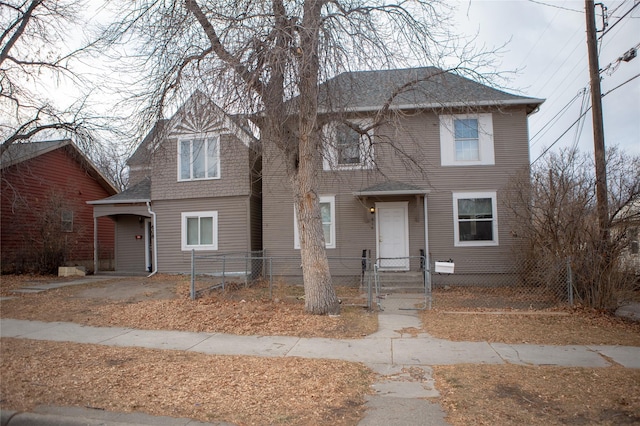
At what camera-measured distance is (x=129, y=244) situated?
1791 cm

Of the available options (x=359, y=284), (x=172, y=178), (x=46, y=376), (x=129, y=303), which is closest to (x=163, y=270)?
(x=172, y=178)

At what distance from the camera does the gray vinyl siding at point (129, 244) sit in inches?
698

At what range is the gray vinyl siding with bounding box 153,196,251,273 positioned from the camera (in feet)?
49.7

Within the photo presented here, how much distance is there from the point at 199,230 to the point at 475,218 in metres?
10.1

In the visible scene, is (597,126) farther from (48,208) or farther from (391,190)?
(48,208)

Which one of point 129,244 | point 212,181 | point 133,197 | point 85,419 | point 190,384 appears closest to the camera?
point 85,419

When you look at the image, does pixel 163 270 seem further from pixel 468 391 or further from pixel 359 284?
pixel 468 391

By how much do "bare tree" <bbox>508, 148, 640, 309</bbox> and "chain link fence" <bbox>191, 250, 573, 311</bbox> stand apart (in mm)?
357

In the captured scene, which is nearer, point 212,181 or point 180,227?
point 212,181

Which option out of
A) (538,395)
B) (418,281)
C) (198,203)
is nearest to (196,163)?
(198,203)

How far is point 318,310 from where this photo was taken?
27.6 ft

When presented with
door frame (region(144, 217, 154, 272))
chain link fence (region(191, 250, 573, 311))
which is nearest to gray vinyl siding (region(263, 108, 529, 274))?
chain link fence (region(191, 250, 573, 311))

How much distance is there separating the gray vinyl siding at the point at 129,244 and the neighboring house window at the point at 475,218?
42.8 feet

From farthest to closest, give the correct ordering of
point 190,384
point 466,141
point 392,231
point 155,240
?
point 155,240
point 392,231
point 466,141
point 190,384
